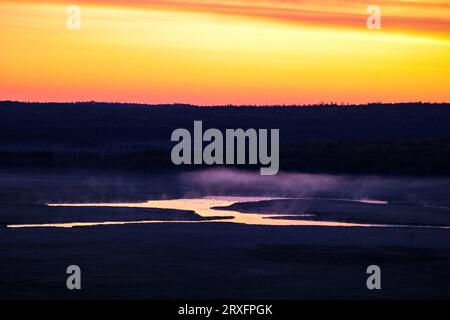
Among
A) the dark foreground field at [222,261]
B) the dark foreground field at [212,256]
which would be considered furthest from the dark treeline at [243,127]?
the dark foreground field at [222,261]

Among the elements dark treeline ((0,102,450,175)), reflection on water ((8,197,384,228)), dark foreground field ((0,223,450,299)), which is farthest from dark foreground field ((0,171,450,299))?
→ dark treeline ((0,102,450,175))

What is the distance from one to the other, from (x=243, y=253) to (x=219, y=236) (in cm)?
226

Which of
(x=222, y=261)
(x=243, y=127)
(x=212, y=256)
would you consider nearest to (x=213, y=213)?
(x=212, y=256)

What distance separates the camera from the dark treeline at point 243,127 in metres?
47.9

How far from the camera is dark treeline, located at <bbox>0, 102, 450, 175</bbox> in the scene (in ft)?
157

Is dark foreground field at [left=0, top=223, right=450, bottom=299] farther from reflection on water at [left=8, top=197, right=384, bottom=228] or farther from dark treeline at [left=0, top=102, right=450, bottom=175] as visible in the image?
dark treeline at [left=0, top=102, right=450, bottom=175]

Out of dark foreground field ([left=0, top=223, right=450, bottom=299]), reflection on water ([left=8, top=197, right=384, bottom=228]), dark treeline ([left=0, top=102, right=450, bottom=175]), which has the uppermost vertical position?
dark treeline ([left=0, top=102, right=450, bottom=175])

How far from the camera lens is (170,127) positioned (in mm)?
100938

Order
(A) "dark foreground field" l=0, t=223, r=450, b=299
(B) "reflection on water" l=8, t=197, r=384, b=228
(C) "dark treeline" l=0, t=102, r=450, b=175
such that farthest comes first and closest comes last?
(C) "dark treeline" l=0, t=102, r=450, b=175, (B) "reflection on water" l=8, t=197, r=384, b=228, (A) "dark foreground field" l=0, t=223, r=450, b=299

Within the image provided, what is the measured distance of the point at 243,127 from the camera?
10394 centimetres
